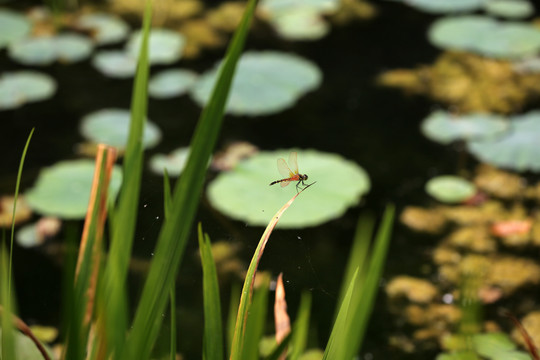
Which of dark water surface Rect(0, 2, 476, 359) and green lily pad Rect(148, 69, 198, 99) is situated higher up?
green lily pad Rect(148, 69, 198, 99)

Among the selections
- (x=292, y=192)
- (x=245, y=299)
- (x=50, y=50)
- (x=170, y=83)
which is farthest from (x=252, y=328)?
(x=50, y=50)

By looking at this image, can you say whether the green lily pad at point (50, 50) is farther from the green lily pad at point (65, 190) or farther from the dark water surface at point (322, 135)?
the green lily pad at point (65, 190)

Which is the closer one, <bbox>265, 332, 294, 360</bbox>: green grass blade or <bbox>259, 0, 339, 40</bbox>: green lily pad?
<bbox>265, 332, 294, 360</bbox>: green grass blade

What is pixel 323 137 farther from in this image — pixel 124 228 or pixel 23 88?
pixel 124 228

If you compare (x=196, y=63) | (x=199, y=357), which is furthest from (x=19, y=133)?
(x=199, y=357)

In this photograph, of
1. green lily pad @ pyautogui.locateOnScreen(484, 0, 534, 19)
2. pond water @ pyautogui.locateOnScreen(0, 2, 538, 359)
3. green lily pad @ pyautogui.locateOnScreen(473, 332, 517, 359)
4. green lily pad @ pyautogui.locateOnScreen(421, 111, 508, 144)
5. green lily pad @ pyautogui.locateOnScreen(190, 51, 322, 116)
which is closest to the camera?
green lily pad @ pyautogui.locateOnScreen(473, 332, 517, 359)

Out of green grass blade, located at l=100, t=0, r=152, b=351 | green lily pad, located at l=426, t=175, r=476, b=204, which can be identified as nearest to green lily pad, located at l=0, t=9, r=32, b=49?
green lily pad, located at l=426, t=175, r=476, b=204

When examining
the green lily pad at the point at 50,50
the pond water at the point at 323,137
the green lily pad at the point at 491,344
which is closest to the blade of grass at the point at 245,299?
the pond water at the point at 323,137

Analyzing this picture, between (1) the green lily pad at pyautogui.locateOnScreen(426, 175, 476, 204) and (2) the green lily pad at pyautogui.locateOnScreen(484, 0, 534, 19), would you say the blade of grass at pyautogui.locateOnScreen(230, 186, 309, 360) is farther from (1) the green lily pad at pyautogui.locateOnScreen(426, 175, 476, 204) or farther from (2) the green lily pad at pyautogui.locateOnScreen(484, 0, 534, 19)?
(2) the green lily pad at pyautogui.locateOnScreen(484, 0, 534, 19)
